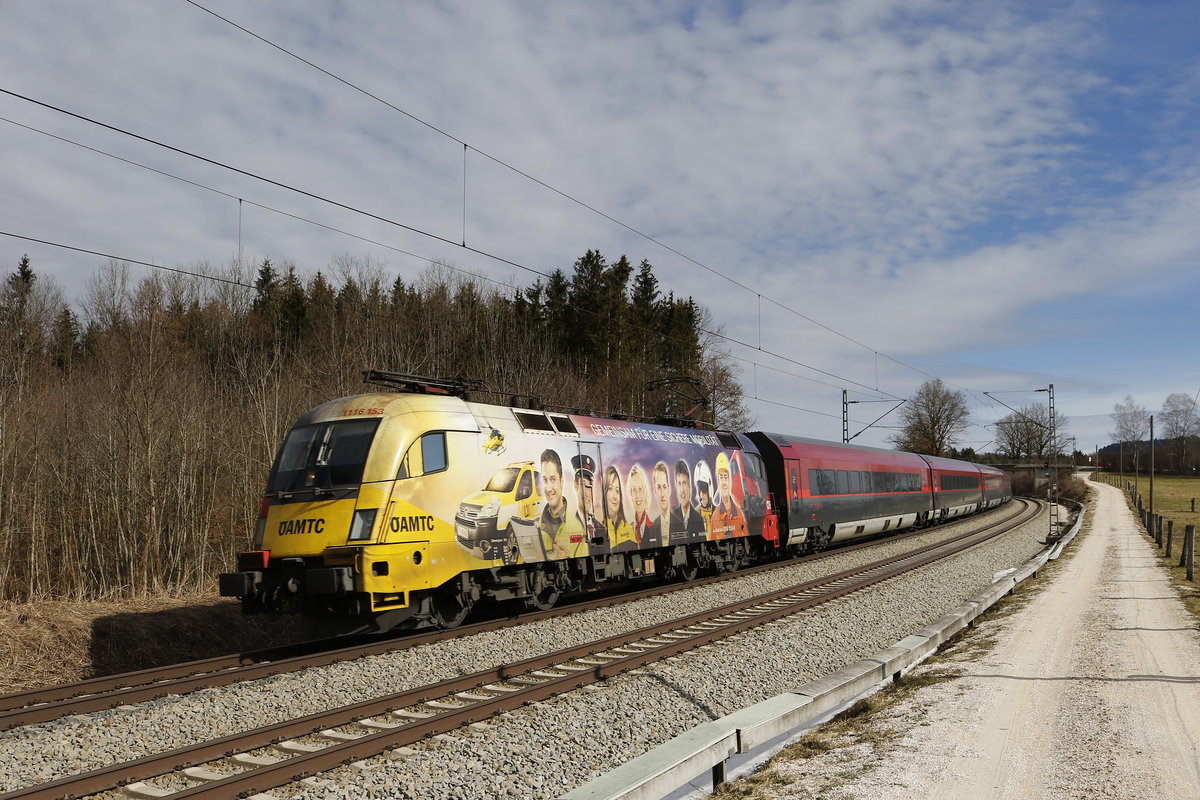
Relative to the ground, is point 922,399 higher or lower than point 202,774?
higher

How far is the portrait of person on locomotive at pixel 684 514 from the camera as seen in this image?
17078 mm

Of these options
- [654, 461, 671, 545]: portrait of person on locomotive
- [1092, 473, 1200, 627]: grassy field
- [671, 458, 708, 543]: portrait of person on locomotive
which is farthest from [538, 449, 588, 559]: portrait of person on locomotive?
[1092, 473, 1200, 627]: grassy field

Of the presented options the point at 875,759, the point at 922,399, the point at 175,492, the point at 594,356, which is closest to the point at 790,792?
the point at 875,759

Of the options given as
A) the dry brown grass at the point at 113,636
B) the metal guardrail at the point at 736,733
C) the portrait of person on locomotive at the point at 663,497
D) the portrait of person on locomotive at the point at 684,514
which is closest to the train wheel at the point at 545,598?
the portrait of person on locomotive at the point at 663,497

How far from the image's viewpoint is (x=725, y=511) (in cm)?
1928

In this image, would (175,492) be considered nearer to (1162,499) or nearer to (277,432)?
(277,432)

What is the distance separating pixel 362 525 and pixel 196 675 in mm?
2465

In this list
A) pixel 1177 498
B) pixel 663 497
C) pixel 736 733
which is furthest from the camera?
pixel 1177 498

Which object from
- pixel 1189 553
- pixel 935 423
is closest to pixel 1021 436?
pixel 935 423

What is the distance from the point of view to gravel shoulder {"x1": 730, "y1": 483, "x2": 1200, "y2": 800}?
5.67 metres

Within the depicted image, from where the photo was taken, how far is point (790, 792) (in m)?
5.62

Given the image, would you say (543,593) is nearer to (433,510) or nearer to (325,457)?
(433,510)

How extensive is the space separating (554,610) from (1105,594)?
11.1m

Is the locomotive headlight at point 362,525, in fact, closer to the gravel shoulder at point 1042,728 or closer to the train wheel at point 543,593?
the train wheel at point 543,593
